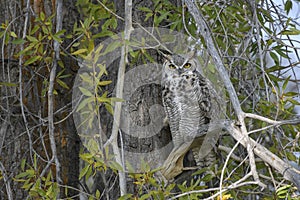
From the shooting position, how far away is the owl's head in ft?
7.30

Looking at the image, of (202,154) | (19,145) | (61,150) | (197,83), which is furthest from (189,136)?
(19,145)

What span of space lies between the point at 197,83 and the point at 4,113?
2.61ft

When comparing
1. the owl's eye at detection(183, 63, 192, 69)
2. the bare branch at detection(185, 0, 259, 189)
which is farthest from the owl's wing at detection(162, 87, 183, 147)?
the bare branch at detection(185, 0, 259, 189)

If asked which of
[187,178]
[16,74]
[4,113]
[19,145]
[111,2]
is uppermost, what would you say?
[111,2]

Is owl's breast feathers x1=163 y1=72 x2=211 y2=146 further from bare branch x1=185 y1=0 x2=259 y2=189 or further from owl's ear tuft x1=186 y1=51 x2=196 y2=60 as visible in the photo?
bare branch x1=185 y1=0 x2=259 y2=189

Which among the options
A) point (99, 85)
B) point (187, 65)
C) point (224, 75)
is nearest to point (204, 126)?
point (187, 65)

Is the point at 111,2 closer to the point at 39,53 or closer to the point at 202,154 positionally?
the point at 39,53

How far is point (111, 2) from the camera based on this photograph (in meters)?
2.11

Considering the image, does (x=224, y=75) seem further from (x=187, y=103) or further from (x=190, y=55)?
(x=187, y=103)

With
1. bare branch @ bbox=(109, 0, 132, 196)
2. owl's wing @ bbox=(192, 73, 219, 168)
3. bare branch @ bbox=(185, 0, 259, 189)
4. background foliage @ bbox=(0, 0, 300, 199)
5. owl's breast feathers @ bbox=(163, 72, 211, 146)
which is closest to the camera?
bare branch @ bbox=(185, 0, 259, 189)

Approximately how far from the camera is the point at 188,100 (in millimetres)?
2322

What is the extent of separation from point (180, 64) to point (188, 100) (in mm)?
166

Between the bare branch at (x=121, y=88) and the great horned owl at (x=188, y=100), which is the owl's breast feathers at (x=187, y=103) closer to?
the great horned owl at (x=188, y=100)

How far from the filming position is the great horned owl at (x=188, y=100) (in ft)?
7.26
